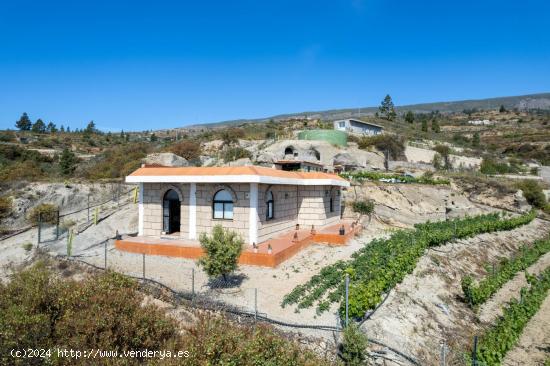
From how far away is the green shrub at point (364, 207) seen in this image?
27328mm

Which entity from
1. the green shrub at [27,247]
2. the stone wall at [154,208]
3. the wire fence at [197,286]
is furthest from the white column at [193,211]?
the green shrub at [27,247]

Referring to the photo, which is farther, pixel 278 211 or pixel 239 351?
pixel 278 211

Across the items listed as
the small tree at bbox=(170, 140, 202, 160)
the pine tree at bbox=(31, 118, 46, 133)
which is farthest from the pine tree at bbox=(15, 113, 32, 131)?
the small tree at bbox=(170, 140, 202, 160)

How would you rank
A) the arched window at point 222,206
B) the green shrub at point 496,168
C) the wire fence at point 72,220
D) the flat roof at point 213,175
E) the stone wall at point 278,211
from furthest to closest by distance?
1. the green shrub at point 496,168
2. the wire fence at point 72,220
3. the stone wall at point 278,211
4. the arched window at point 222,206
5. the flat roof at point 213,175

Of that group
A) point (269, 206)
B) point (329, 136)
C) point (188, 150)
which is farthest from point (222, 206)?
point (188, 150)

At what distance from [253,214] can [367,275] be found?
18.6 ft

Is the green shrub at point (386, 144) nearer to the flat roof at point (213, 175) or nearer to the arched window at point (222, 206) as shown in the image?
the flat roof at point (213, 175)

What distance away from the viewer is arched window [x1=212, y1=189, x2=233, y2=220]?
53.7 ft

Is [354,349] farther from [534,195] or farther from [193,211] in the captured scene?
[534,195]

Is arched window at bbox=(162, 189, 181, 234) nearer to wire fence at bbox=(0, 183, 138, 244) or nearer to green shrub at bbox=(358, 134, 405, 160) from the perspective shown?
wire fence at bbox=(0, 183, 138, 244)

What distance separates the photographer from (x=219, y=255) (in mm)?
11867

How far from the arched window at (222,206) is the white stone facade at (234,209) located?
176 mm

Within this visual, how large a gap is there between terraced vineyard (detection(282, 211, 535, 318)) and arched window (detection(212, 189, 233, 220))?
5226mm

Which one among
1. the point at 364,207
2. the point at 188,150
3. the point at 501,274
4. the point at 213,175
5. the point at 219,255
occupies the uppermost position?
the point at 188,150
